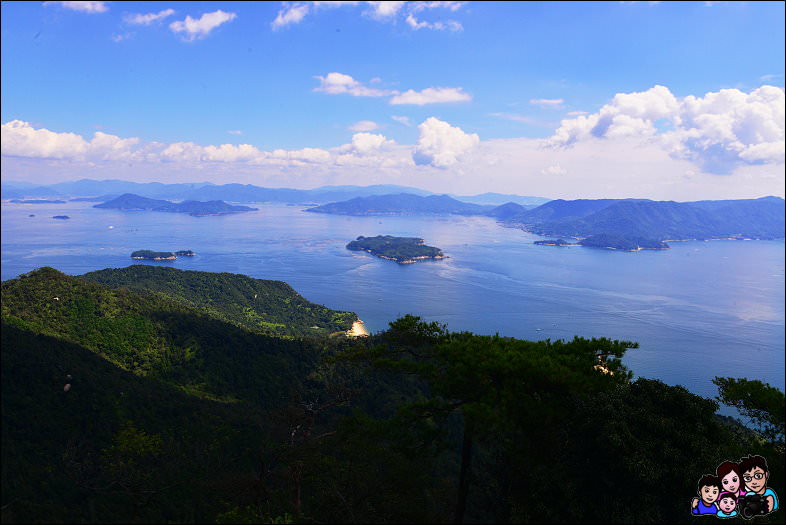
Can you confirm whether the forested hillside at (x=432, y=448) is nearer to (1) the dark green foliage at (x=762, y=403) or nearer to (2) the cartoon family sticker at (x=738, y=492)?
(1) the dark green foliage at (x=762, y=403)

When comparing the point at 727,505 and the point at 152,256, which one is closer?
the point at 727,505

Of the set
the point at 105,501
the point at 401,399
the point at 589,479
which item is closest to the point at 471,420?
the point at 589,479

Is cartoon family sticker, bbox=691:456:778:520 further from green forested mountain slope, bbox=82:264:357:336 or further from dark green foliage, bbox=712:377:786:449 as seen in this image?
green forested mountain slope, bbox=82:264:357:336

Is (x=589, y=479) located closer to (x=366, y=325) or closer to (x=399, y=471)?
(x=399, y=471)

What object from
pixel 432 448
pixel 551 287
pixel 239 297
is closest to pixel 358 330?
pixel 239 297

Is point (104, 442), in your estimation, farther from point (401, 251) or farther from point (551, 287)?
point (401, 251)

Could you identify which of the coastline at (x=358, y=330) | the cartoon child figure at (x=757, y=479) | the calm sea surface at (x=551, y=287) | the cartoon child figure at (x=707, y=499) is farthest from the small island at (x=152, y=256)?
the cartoon child figure at (x=757, y=479)
